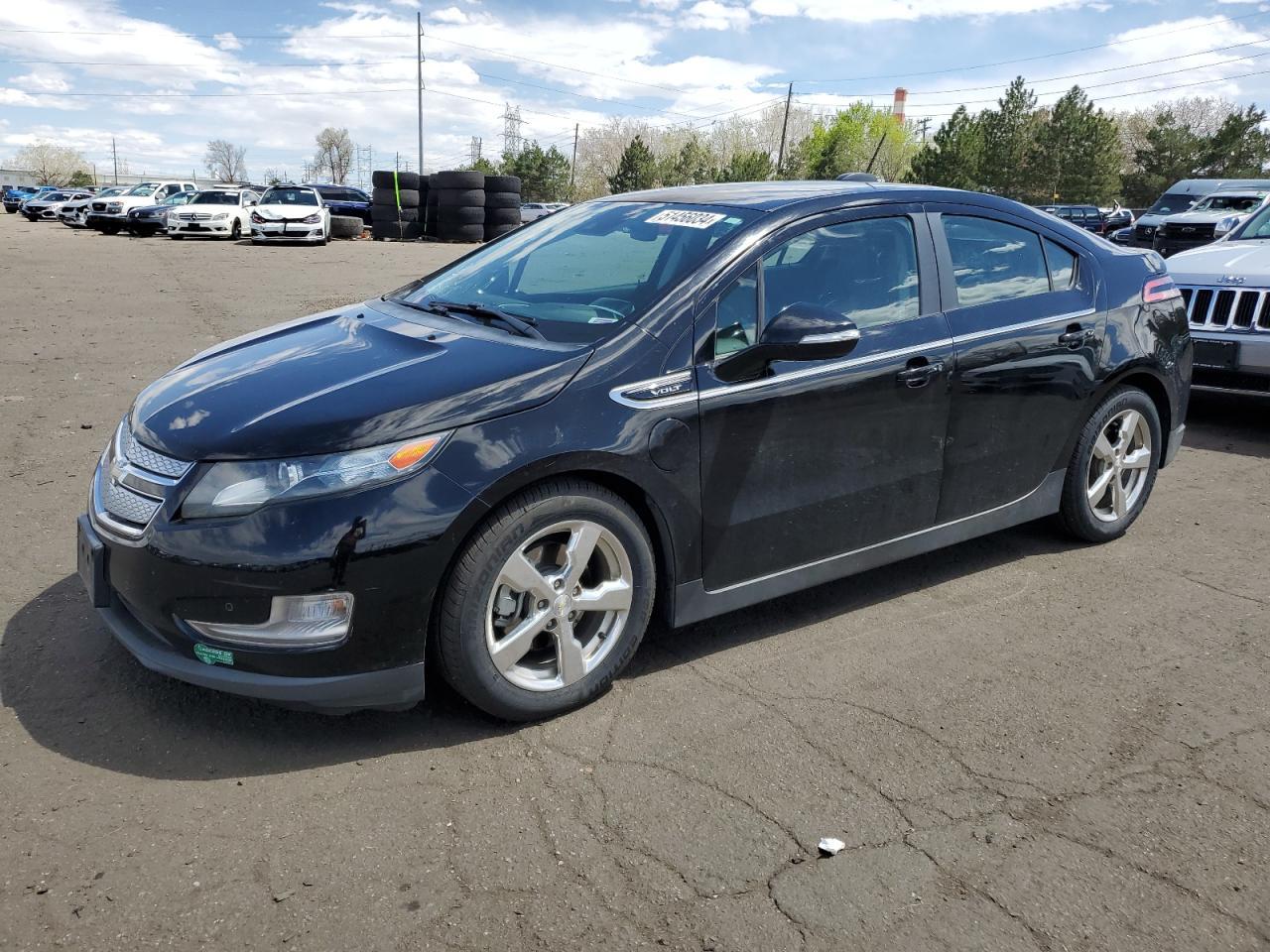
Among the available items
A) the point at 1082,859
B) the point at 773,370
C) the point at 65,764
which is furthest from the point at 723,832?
the point at 65,764

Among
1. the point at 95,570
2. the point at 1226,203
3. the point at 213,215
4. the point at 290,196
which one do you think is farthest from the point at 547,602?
the point at 213,215

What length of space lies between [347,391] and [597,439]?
0.76m

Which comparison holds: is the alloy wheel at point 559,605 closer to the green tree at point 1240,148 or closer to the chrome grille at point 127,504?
the chrome grille at point 127,504

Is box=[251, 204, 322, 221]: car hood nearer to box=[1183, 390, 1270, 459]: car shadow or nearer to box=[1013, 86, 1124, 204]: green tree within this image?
box=[1183, 390, 1270, 459]: car shadow

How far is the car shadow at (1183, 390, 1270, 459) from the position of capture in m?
7.06

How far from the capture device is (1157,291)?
16.1 feet

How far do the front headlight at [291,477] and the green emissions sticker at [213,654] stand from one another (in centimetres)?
37

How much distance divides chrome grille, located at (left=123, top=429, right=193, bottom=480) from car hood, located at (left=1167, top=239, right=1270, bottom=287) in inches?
275

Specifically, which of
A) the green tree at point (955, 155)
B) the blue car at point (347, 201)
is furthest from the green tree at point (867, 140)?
the blue car at point (347, 201)

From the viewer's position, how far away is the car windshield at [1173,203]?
25.1m

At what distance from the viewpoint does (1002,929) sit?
7.72 ft

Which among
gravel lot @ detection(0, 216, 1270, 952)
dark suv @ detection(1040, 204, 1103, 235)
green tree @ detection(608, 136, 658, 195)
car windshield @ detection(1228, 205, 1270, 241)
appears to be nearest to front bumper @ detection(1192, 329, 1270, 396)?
car windshield @ detection(1228, 205, 1270, 241)

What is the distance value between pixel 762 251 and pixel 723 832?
196cm

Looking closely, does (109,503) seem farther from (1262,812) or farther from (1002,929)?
(1262,812)
